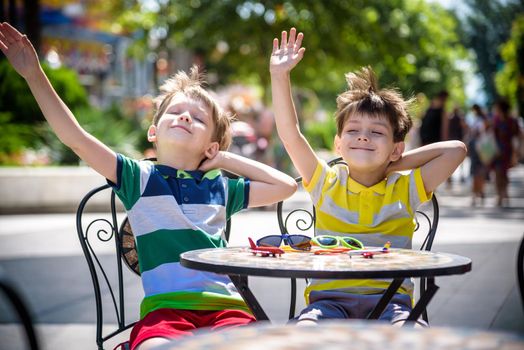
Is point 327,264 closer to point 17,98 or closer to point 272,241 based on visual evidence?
point 272,241

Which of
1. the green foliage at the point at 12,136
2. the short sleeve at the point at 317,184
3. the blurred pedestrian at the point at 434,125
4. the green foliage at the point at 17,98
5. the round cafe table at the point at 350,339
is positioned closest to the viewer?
the round cafe table at the point at 350,339

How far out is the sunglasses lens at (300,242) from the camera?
3025 mm

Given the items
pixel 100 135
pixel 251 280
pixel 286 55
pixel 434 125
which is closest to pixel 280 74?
pixel 286 55

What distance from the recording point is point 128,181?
3.29 m

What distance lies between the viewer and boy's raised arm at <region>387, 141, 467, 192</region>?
3.55 metres

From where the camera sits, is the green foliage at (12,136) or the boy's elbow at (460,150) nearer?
the boy's elbow at (460,150)

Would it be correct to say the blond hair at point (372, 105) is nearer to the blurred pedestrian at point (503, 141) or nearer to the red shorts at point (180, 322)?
the red shorts at point (180, 322)

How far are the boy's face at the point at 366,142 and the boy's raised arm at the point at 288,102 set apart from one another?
152 mm

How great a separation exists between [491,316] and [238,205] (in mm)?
2571

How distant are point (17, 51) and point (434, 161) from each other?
1673 mm

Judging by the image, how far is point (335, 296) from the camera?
10.5 feet

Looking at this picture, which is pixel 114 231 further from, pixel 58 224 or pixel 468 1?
pixel 468 1

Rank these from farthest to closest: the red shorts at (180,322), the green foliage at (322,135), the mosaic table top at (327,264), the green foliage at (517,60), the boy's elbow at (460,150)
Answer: the green foliage at (517,60)
the green foliage at (322,135)
the boy's elbow at (460,150)
the red shorts at (180,322)
the mosaic table top at (327,264)

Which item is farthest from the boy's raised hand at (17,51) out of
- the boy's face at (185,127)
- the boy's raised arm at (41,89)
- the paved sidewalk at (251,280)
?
the paved sidewalk at (251,280)
